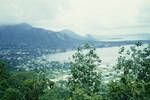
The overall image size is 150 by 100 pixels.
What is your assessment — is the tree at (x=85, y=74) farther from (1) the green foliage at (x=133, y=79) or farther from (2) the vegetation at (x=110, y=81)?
(1) the green foliage at (x=133, y=79)

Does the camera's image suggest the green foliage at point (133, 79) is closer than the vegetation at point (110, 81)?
No

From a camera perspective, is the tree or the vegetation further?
the tree

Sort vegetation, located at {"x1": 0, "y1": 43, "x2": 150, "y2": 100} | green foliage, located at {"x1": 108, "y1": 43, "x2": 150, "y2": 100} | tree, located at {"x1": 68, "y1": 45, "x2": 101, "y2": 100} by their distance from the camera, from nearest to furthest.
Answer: vegetation, located at {"x1": 0, "y1": 43, "x2": 150, "y2": 100} < green foliage, located at {"x1": 108, "y1": 43, "x2": 150, "y2": 100} < tree, located at {"x1": 68, "y1": 45, "x2": 101, "y2": 100}

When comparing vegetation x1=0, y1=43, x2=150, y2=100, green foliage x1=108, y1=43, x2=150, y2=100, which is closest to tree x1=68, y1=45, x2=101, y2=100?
vegetation x1=0, y1=43, x2=150, y2=100

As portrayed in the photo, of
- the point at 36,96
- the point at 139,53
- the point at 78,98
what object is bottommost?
the point at 36,96

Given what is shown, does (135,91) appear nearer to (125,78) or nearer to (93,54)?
(125,78)

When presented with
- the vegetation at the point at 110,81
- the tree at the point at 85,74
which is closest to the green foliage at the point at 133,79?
the vegetation at the point at 110,81

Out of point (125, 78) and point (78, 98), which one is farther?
point (125, 78)

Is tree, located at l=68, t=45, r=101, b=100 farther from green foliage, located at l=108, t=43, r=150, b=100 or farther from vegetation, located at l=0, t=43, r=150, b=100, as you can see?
green foliage, located at l=108, t=43, r=150, b=100

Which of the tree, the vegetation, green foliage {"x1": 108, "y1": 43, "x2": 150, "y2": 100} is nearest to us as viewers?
the vegetation

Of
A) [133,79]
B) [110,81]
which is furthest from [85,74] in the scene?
[133,79]

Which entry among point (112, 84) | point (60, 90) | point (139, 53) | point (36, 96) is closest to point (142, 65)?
point (139, 53)
